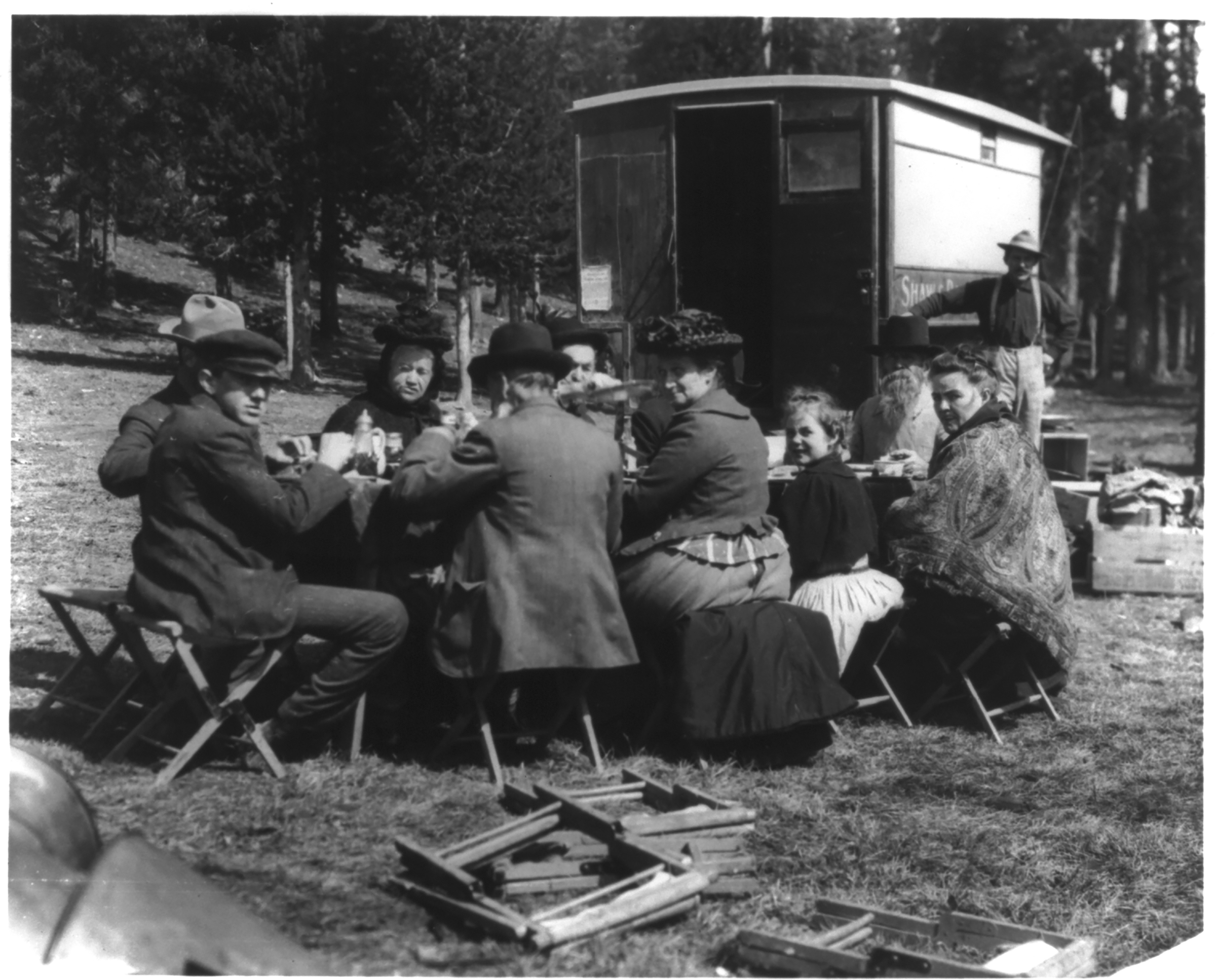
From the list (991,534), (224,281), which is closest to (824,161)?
(991,534)

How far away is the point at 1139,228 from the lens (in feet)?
60.5

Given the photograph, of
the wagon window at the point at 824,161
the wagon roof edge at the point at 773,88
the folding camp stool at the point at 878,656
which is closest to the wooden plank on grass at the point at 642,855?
the folding camp stool at the point at 878,656

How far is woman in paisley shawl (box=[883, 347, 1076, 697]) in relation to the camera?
577 cm

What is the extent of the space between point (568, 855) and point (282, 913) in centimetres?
84

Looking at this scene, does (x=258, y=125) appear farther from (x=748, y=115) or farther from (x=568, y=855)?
(x=748, y=115)

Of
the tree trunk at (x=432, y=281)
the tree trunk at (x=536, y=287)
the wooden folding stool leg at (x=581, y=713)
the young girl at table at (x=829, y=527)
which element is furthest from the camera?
the tree trunk at (x=536, y=287)

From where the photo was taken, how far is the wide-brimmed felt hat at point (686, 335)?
522cm

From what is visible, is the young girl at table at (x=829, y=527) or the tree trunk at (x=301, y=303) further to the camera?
the tree trunk at (x=301, y=303)

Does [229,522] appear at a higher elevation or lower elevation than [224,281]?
lower

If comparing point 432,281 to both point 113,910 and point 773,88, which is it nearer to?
point 113,910

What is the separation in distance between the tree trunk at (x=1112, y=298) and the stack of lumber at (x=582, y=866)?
A: 57.4 feet

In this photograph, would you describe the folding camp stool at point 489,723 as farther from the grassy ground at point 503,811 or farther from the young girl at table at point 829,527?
the young girl at table at point 829,527

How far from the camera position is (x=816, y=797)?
4.97 m

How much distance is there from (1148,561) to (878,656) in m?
3.89
